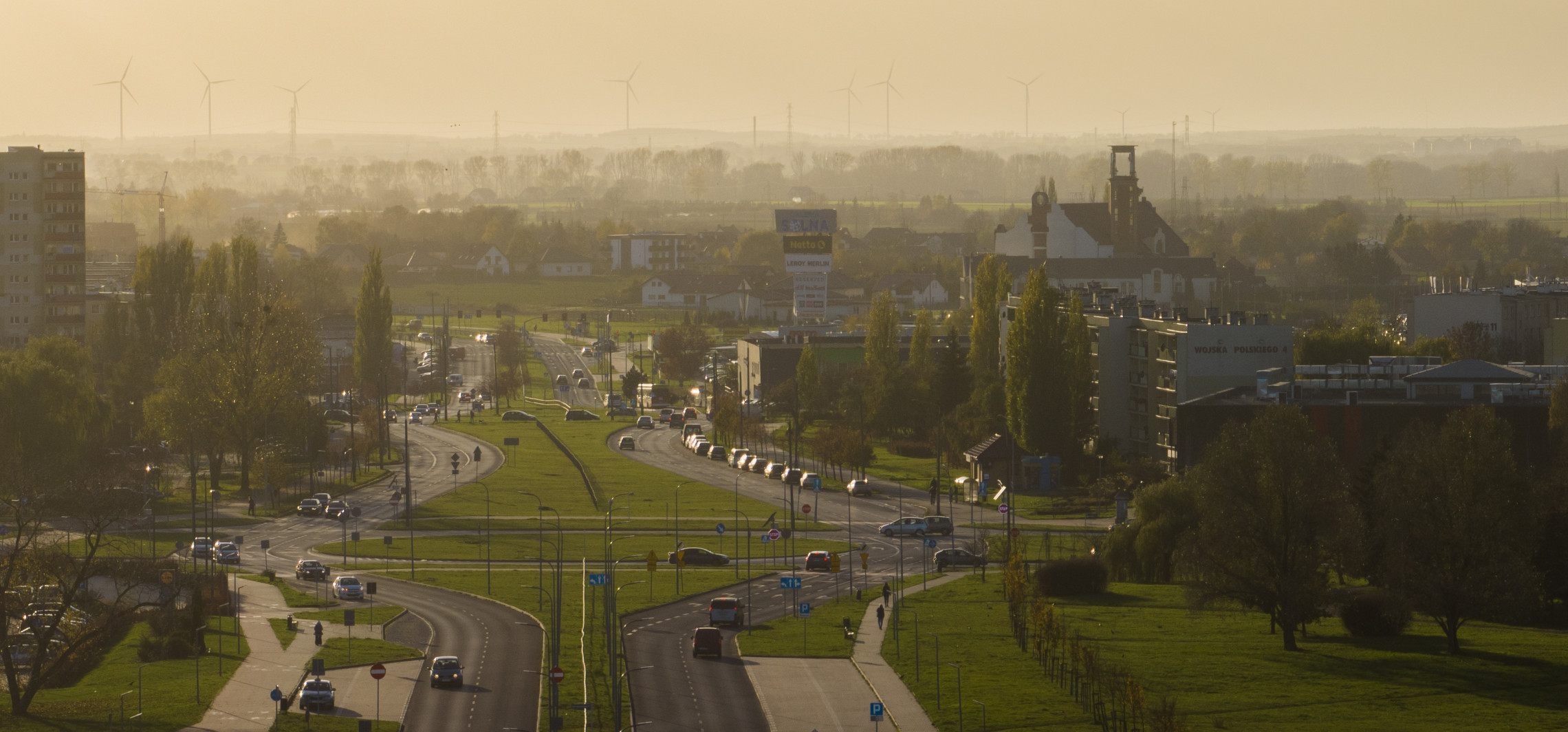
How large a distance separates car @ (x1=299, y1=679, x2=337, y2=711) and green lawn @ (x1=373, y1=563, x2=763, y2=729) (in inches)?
217

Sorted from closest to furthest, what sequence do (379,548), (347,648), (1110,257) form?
(347,648), (379,548), (1110,257)

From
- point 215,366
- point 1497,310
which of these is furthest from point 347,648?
point 1497,310

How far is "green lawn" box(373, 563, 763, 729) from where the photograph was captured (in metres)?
46.8

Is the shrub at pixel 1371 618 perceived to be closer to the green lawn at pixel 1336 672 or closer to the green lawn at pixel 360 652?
the green lawn at pixel 1336 672

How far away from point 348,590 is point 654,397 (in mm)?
68527

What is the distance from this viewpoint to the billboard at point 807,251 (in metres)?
145

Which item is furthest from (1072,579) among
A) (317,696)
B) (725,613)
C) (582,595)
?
(317,696)

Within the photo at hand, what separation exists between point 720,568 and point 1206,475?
20.3 meters

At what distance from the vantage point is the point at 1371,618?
173 feet

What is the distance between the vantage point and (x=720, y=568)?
217ft

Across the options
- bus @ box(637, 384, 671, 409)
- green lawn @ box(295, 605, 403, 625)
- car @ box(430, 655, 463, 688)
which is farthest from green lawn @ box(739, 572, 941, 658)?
bus @ box(637, 384, 671, 409)

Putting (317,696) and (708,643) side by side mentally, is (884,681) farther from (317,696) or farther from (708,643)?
(317,696)

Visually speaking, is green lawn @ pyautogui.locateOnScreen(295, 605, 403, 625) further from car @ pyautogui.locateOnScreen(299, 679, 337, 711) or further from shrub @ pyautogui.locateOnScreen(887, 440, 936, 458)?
shrub @ pyautogui.locateOnScreen(887, 440, 936, 458)

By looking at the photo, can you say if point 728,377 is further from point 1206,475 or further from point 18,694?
point 18,694
